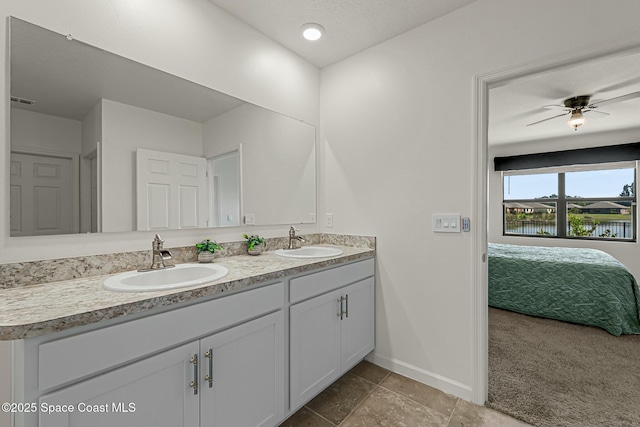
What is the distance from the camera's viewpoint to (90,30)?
1.35m

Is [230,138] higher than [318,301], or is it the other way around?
[230,138]

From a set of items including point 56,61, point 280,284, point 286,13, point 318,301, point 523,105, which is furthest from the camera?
point 523,105

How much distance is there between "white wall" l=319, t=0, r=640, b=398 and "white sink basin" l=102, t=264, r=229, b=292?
124 cm

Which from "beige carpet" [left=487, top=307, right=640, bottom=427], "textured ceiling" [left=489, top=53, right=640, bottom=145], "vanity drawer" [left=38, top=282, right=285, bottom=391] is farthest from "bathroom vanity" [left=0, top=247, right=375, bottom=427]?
→ "textured ceiling" [left=489, top=53, right=640, bottom=145]

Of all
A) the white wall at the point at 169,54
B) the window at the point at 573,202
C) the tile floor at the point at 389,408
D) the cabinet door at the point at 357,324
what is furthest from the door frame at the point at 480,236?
the window at the point at 573,202

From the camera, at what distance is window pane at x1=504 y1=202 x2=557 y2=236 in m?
5.11

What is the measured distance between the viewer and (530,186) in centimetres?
529

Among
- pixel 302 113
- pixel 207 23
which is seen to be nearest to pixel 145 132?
pixel 207 23

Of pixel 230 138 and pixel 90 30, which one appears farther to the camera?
pixel 230 138

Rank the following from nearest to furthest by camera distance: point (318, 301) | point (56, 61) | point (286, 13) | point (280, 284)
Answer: point (56, 61), point (280, 284), point (318, 301), point (286, 13)

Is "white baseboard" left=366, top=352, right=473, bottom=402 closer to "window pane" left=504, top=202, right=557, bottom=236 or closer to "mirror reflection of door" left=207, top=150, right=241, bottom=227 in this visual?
"mirror reflection of door" left=207, top=150, right=241, bottom=227

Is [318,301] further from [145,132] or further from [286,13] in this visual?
[286,13]

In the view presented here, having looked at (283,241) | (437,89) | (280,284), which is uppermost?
(437,89)

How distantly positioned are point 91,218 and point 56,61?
0.72 m
